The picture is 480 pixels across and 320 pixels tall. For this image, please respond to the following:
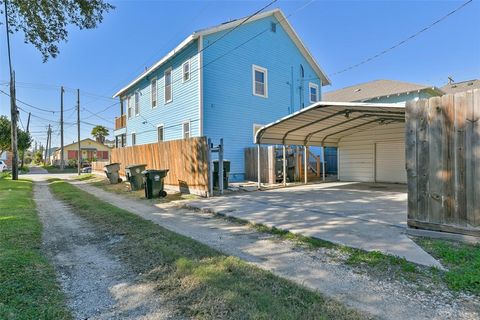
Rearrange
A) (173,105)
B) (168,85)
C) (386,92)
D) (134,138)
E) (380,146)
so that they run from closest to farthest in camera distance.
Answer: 1. (380,146)
2. (173,105)
3. (168,85)
4. (386,92)
5. (134,138)

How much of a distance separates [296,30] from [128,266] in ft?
57.6

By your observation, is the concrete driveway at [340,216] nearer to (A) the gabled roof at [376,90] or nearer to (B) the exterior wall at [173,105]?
(B) the exterior wall at [173,105]

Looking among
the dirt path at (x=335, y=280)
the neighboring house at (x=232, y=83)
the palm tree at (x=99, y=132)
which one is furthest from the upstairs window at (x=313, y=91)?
the palm tree at (x=99, y=132)

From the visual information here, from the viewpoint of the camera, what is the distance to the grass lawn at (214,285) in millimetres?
2619

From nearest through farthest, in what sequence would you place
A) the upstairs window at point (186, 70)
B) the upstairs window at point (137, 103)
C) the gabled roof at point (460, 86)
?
the upstairs window at point (186, 70)
the gabled roof at point (460, 86)
the upstairs window at point (137, 103)

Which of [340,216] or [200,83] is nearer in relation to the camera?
[340,216]

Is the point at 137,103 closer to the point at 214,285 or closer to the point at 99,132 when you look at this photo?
the point at 214,285

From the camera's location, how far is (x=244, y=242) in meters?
4.99

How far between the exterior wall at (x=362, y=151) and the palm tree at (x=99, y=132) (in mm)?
56960

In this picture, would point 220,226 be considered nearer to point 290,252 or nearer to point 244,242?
point 244,242

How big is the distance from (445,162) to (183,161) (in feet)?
28.7

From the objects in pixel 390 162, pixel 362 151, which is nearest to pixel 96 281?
pixel 390 162

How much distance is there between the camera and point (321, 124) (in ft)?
40.1

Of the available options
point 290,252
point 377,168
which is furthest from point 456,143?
point 377,168
